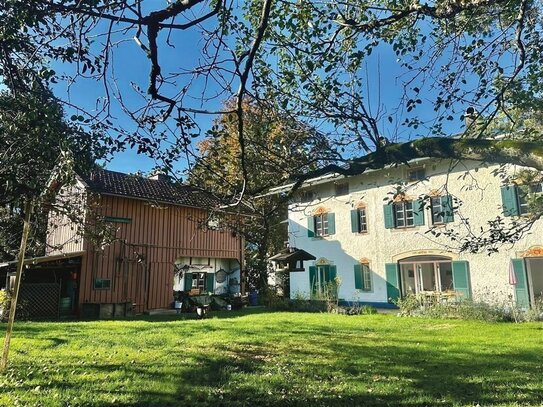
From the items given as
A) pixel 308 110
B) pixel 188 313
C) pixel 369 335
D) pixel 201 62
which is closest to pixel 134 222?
pixel 188 313

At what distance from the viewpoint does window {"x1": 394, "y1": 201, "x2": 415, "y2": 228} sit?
58.6 ft

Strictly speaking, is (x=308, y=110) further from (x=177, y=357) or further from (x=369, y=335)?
(x=369, y=335)

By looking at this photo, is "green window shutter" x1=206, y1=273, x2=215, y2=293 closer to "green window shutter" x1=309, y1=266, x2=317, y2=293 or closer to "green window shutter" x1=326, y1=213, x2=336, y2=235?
"green window shutter" x1=309, y1=266, x2=317, y2=293

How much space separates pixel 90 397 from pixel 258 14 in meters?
5.08

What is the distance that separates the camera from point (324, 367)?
20.4 ft

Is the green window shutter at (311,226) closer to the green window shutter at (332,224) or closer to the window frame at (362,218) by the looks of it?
the green window shutter at (332,224)

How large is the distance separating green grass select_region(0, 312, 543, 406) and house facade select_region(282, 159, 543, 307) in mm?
4868

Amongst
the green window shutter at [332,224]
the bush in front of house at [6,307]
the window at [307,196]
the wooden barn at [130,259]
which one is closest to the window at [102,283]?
the wooden barn at [130,259]

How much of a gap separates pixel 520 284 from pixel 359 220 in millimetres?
7410

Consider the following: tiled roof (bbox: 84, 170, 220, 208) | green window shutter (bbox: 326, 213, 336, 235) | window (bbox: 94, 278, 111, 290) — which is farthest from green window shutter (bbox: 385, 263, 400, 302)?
window (bbox: 94, 278, 111, 290)

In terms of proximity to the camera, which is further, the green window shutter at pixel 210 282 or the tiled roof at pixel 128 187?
the green window shutter at pixel 210 282

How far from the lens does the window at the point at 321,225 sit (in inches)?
838

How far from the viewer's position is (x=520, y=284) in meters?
14.2


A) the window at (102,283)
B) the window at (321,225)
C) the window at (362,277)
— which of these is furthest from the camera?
the window at (321,225)
